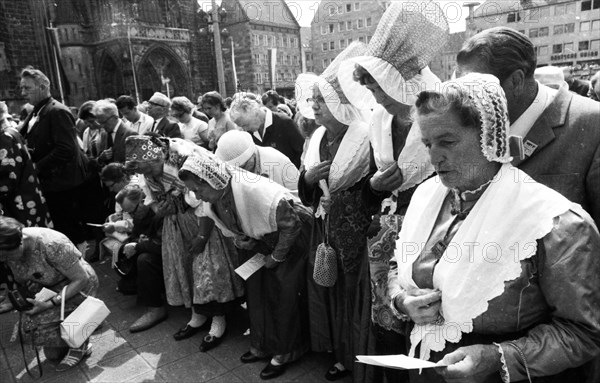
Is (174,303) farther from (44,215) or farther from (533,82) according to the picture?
(533,82)

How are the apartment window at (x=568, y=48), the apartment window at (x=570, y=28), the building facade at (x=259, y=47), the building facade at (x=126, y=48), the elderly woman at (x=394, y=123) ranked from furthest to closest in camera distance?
the apartment window at (x=568, y=48) < the apartment window at (x=570, y=28) < the building facade at (x=259, y=47) < the building facade at (x=126, y=48) < the elderly woman at (x=394, y=123)

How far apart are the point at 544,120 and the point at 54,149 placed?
5.06 meters

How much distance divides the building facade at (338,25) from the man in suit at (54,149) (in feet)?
135

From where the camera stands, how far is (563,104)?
1.77 m

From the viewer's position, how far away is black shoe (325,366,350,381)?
2.97 meters

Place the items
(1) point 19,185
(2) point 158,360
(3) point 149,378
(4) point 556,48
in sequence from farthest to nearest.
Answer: (4) point 556,48 < (1) point 19,185 < (2) point 158,360 < (3) point 149,378

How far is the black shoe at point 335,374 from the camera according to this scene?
2.97m

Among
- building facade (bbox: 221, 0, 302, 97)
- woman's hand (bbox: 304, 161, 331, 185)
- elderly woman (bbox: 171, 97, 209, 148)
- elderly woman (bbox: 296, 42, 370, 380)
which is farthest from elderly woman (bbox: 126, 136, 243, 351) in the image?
building facade (bbox: 221, 0, 302, 97)

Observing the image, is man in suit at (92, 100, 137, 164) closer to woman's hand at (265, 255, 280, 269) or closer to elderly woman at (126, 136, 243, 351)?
elderly woman at (126, 136, 243, 351)

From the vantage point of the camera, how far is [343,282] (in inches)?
111

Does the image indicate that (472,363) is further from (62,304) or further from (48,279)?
(48,279)

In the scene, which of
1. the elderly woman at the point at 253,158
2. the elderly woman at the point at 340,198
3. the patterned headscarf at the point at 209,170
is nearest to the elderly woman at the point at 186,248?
the elderly woman at the point at 253,158

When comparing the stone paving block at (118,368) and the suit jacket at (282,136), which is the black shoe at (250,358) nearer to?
the stone paving block at (118,368)

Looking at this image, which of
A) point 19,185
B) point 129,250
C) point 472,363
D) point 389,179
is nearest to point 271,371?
point 389,179
